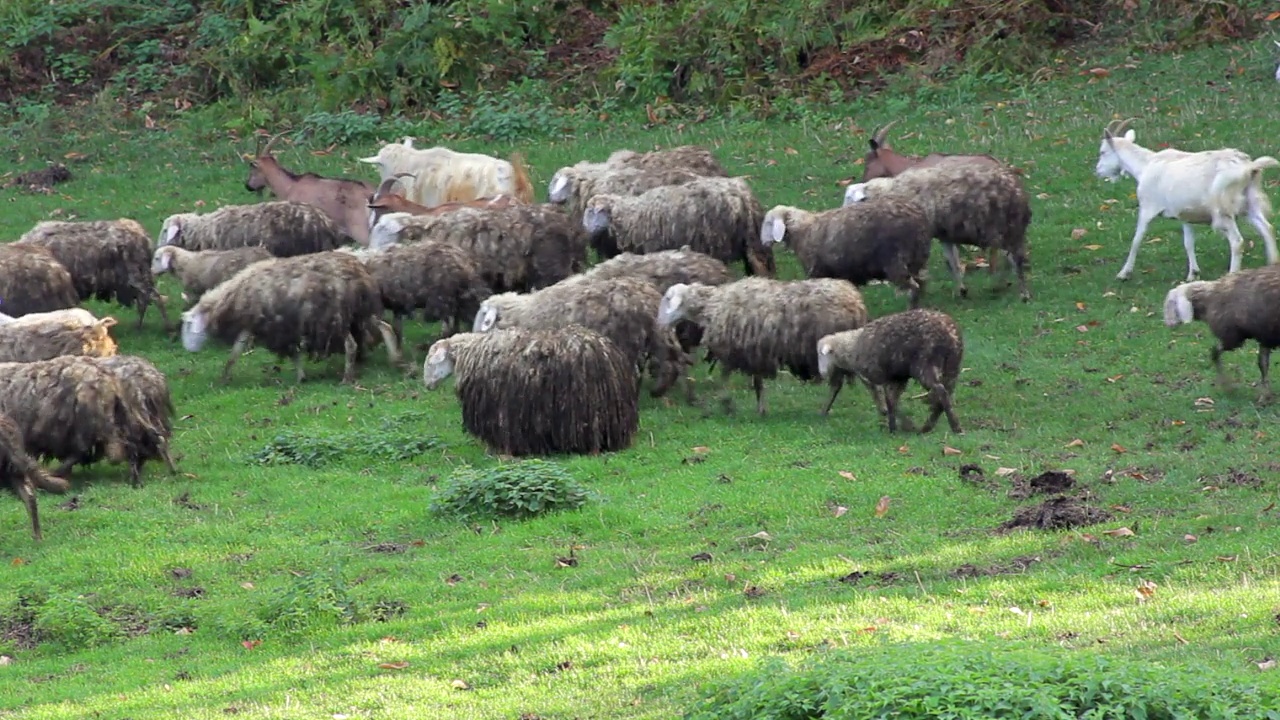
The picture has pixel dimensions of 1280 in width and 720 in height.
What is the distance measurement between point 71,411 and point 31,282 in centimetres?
416

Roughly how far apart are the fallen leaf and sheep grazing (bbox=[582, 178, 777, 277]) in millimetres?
6203

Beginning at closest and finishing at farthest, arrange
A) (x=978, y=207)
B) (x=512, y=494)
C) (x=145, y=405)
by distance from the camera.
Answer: (x=512, y=494), (x=145, y=405), (x=978, y=207)

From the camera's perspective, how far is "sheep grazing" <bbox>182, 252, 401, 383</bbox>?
14.7 metres

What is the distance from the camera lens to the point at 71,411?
1193 centimetres

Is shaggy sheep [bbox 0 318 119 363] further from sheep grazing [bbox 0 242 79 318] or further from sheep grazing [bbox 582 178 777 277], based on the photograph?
sheep grazing [bbox 582 178 777 277]

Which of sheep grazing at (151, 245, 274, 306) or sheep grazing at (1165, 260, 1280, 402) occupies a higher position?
sheep grazing at (1165, 260, 1280, 402)

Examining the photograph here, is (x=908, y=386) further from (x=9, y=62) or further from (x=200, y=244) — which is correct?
(x=9, y=62)

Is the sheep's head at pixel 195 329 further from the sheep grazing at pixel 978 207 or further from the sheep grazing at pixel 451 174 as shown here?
the sheep grazing at pixel 978 207

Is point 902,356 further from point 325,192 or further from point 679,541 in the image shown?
point 325,192

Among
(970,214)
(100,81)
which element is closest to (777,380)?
(970,214)

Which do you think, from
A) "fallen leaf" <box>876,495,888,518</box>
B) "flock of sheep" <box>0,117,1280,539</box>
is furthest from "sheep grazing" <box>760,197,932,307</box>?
"fallen leaf" <box>876,495,888,518</box>

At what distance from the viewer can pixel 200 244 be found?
57.9 ft

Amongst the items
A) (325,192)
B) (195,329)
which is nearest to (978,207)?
(195,329)

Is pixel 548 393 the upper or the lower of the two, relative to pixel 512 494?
upper
